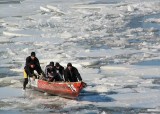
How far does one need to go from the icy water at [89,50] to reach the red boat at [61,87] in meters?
0.15

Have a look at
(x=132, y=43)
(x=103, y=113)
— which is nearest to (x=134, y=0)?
(x=132, y=43)

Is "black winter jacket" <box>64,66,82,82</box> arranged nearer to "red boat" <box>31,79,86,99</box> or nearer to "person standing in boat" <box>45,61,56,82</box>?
"red boat" <box>31,79,86,99</box>

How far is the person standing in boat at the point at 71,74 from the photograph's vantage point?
479 inches

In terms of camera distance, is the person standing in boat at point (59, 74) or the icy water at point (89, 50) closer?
the icy water at point (89, 50)

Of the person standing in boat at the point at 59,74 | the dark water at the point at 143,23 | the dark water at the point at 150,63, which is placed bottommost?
the dark water at the point at 150,63

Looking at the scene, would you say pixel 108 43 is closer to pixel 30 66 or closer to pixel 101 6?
pixel 30 66

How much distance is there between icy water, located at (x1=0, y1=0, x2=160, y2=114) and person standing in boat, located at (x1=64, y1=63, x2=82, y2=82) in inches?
19.9

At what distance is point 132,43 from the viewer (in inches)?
807

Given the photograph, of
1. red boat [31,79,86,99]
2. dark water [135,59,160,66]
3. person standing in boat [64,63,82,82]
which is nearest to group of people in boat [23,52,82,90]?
person standing in boat [64,63,82,82]

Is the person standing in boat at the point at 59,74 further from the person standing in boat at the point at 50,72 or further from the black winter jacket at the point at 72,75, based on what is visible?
the black winter jacket at the point at 72,75

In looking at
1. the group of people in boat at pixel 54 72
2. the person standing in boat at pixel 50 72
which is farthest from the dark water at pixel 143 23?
the person standing in boat at pixel 50 72

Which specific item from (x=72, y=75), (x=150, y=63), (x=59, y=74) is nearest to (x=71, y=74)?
(x=72, y=75)

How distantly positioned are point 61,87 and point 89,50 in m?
6.84

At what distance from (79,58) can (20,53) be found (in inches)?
107
